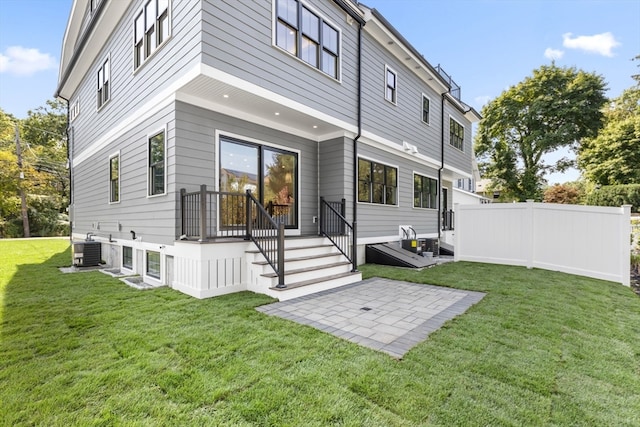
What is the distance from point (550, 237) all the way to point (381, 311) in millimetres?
5750

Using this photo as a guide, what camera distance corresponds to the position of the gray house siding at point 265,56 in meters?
5.04

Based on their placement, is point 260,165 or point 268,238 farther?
point 260,165

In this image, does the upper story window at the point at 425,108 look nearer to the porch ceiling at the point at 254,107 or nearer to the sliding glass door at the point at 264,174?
the porch ceiling at the point at 254,107

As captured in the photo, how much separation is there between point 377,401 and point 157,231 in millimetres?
5368

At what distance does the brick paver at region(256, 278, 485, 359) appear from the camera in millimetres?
3297

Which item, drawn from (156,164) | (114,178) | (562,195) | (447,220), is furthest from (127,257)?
(562,195)

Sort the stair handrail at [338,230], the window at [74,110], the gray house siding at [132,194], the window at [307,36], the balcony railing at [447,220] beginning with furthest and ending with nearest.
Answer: the balcony railing at [447,220], the window at [74,110], the stair handrail at [338,230], the window at [307,36], the gray house siding at [132,194]

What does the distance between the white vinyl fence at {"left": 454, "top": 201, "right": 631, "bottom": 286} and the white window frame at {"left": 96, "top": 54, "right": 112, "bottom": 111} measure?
34.4ft

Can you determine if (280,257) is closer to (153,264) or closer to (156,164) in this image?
(153,264)

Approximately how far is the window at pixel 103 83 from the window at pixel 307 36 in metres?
5.48

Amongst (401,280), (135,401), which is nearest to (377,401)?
(135,401)

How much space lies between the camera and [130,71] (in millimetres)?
7215

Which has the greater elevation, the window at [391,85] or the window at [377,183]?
the window at [391,85]

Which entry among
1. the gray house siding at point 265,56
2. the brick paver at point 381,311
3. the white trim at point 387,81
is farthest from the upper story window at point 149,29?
the white trim at point 387,81
